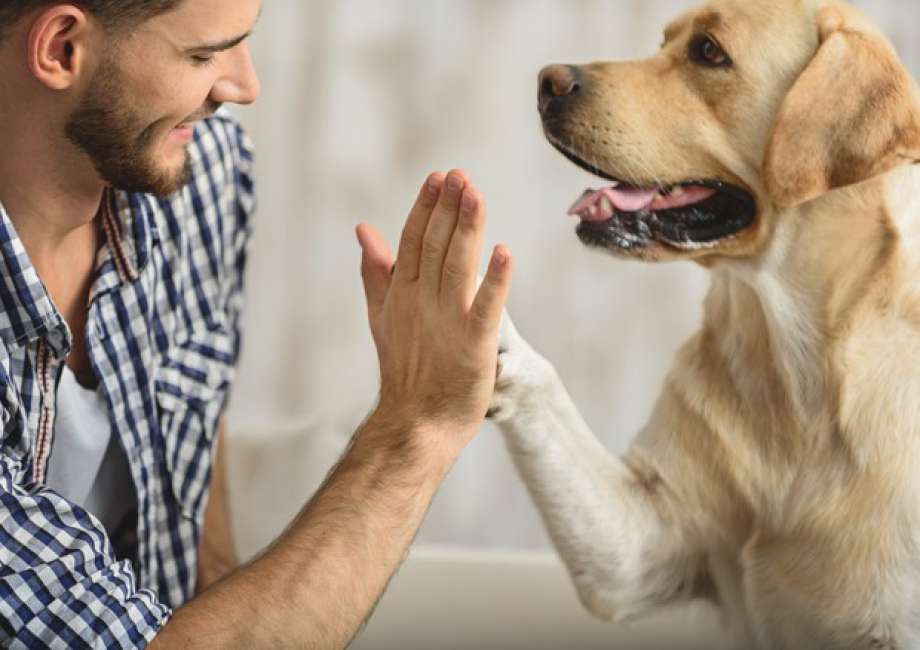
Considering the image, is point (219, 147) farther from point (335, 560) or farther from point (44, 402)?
point (335, 560)

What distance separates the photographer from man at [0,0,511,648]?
3.99ft

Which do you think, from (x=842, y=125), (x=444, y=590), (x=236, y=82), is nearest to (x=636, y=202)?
(x=842, y=125)

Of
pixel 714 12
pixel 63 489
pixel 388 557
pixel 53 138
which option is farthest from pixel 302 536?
pixel 714 12

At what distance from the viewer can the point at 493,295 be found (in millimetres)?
1188

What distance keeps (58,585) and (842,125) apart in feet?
3.08

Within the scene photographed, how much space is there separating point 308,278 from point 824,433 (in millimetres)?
1273

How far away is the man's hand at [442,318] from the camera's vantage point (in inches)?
47.4

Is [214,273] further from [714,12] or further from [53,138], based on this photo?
[714,12]

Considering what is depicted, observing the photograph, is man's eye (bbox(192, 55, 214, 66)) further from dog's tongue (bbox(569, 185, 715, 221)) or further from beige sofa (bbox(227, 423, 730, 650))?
beige sofa (bbox(227, 423, 730, 650))

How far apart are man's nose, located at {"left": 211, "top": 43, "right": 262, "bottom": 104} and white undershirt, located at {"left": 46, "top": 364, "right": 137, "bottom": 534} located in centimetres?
39

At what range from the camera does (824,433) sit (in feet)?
4.44

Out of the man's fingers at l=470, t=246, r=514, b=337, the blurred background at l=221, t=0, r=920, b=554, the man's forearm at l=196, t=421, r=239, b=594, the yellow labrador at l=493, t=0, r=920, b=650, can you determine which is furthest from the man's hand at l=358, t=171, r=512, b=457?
the blurred background at l=221, t=0, r=920, b=554

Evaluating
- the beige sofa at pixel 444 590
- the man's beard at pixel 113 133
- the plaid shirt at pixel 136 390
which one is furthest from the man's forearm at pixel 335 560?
the beige sofa at pixel 444 590

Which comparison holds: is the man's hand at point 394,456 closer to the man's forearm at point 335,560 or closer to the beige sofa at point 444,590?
the man's forearm at point 335,560
